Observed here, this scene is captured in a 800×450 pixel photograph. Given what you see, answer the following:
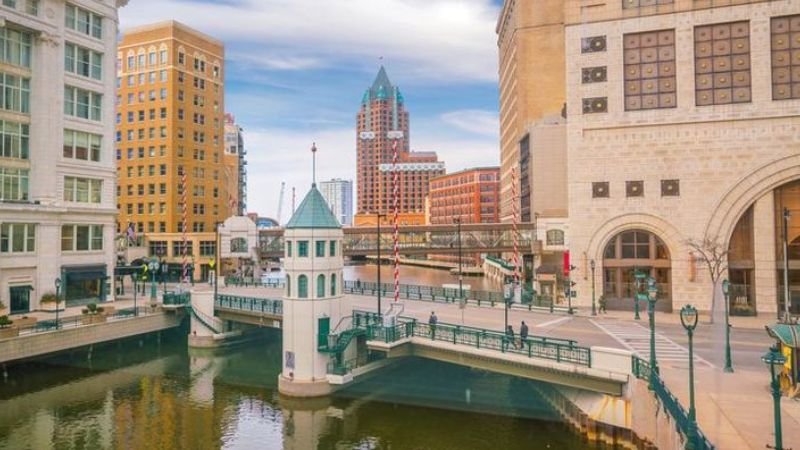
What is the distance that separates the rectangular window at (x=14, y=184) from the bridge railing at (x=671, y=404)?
49.6 m

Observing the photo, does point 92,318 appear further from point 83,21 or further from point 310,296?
point 83,21

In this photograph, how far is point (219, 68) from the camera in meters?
92.2

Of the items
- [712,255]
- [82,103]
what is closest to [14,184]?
[82,103]

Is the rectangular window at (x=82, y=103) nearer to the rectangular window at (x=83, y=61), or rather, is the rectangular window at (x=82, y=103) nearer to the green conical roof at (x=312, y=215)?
the rectangular window at (x=83, y=61)

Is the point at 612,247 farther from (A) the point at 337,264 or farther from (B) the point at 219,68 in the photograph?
(B) the point at 219,68

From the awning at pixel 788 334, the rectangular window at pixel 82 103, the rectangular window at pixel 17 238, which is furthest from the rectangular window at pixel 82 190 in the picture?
the awning at pixel 788 334

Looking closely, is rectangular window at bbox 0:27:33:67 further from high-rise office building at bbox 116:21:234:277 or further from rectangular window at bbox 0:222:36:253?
high-rise office building at bbox 116:21:234:277

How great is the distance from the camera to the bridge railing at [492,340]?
1099 inches

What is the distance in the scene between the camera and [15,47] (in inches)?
1903

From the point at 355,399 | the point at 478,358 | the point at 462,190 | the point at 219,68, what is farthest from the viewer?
the point at 462,190

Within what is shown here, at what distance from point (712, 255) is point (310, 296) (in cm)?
3359

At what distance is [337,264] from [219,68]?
67.5m

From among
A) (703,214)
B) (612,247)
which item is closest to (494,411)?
(612,247)

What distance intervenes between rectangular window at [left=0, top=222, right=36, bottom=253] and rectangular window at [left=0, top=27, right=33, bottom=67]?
13981mm
